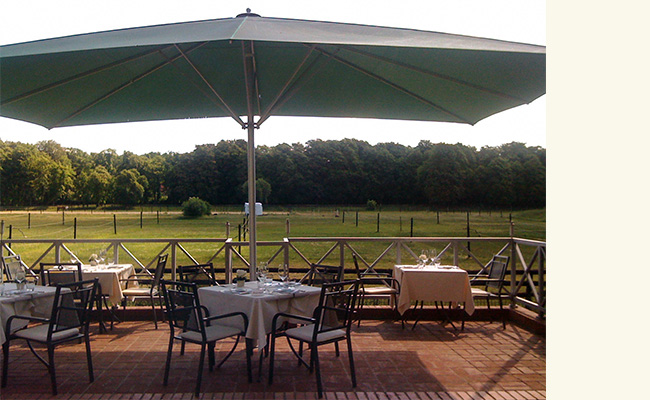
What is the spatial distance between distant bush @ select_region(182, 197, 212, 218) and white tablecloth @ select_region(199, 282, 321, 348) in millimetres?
33466

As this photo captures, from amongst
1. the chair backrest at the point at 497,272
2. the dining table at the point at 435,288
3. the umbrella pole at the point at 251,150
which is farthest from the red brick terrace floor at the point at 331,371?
the umbrella pole at the point at 251,150

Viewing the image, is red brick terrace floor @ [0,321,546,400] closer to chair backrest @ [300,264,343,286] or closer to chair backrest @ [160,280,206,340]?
chair backrest @ [160,280,206,340]

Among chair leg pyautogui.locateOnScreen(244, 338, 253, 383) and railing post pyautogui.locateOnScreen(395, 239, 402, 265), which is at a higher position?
railing post pyautogui.locateOnScreen(395, 239, 402, 265)

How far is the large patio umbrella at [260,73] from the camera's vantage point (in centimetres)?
295

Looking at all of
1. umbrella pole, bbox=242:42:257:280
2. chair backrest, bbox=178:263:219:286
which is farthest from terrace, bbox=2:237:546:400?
umbrella pole, bbox=242:42:257:280

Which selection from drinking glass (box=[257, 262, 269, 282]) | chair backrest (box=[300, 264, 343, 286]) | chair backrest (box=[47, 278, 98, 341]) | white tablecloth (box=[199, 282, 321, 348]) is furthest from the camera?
chair backrest (box=[300, 264, 343, 286])

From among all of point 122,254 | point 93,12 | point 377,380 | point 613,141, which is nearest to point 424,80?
point 613,141

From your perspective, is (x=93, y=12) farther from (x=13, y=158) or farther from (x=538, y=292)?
(x=13, y=158)

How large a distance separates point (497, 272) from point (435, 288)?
0.90m

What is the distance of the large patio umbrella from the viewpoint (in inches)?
116

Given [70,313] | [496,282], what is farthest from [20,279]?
[496,282]

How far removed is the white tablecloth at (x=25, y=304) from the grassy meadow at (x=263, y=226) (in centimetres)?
2710

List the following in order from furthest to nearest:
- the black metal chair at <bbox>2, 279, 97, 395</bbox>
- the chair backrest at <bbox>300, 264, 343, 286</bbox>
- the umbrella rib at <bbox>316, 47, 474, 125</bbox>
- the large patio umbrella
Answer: the chair backrest at <bbox>300, 264, 343, 286</bbox>, the umbrella rib at <bbox>316, 47, 474, 125</bbox>, the black metal chair at <bbox>2, 279, 97, 395</bbox>, the large patio umbrella

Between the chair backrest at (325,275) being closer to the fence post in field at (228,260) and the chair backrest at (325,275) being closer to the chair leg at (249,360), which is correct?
the chair leg at (249,360)
